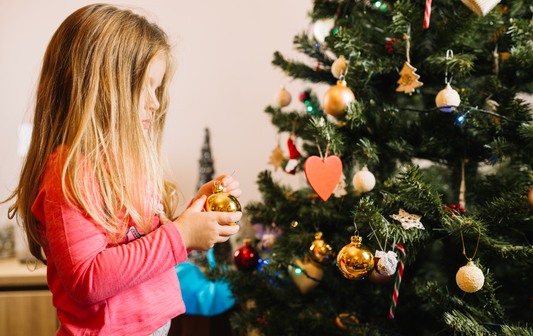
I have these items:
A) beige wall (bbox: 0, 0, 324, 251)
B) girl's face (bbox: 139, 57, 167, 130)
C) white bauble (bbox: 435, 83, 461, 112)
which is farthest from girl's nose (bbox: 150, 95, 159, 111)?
beige wall (bbox: 0, 0, 324, 251)

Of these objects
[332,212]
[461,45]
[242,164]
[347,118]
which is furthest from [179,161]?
[461,45]

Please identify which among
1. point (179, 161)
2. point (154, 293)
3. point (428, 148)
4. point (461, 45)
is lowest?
point (179, 161)

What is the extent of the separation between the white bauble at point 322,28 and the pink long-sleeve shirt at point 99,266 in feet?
2.22

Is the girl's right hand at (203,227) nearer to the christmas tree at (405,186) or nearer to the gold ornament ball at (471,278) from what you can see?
the christmas tree at (405,186)

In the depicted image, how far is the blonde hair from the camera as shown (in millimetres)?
554

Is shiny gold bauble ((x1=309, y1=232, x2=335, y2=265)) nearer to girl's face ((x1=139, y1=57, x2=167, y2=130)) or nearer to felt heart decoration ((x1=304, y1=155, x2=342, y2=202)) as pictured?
felt heart decoration ((x1=304, y1=155, x2=342, y2=202))

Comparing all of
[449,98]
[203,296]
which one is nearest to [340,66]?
[449,98]

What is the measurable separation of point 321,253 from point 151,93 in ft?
1.62

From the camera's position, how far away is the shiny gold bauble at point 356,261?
1.86 ft

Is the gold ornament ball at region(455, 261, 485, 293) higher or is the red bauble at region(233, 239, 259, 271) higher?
the gold ornament ball at region(455, 261, 485, 293)

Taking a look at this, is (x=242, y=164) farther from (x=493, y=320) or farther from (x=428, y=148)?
Result: (x=493, y=320)

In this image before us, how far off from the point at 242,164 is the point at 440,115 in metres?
0.92

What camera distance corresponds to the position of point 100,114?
0.59 meters

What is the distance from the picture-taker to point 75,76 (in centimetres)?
58
